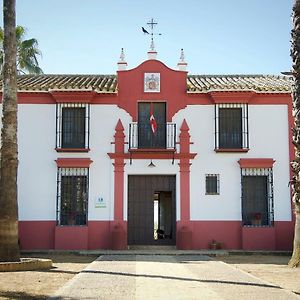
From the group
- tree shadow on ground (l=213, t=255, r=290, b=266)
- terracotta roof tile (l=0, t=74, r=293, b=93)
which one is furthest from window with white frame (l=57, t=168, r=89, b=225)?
tree shadow on ground (l=213, t=255, r=290, b=266)

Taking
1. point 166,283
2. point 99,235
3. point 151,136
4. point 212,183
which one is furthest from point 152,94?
point 166,283

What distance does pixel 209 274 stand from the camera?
1279 centimetres

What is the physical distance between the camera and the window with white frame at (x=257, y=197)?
2044 centimetres

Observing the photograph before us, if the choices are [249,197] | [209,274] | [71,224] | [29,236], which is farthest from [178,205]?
[209,274]

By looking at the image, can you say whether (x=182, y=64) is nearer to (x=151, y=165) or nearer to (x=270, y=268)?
(x=151, y=165)

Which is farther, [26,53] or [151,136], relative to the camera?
[26,53]

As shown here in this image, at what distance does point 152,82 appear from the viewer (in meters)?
20.9

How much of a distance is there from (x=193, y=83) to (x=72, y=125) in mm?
4830

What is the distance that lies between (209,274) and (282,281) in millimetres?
1551

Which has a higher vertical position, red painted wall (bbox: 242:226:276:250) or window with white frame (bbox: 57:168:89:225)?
window with white frame (bbox: 57:168:89:225)

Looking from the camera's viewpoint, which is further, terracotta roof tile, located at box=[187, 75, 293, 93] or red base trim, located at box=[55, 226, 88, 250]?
terracotta roof tile, located at box=[187, 75, 293, 93]

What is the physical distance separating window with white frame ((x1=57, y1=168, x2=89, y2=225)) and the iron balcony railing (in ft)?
6.50

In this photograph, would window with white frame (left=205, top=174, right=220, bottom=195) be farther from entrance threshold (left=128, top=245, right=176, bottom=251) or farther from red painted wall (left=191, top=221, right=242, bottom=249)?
entrance threshold (left=128, top=245, right=176, bottom=251)

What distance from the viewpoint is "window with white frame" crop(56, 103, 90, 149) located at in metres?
20.6
